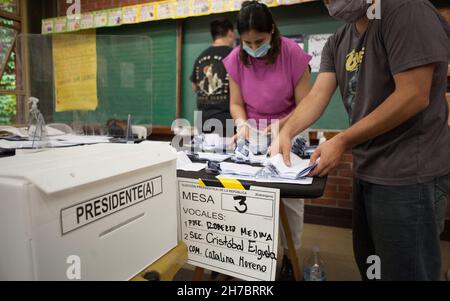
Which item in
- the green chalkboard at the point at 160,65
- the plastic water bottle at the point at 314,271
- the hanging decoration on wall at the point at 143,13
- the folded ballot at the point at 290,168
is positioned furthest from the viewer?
the green chalkboard at the point at 160,65

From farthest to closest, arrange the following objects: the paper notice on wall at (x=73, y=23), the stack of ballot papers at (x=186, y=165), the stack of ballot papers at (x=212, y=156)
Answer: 1. the paper notice on wall at (x=73, y=23)
2. the stack of ballot papers at (x=212, y=156)
3. the stack of ballot papers at (x=186, y=165)

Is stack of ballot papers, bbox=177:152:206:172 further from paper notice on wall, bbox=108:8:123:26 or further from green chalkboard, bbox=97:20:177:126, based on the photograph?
paper notice on wall, bbox=108:8:123:26

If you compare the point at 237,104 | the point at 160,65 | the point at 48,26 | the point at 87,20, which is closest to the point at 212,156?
the point at 237,104

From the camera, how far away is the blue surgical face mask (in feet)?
4.66

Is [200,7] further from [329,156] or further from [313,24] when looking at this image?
[329,156]

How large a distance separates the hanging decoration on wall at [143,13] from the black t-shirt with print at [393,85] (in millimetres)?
1799

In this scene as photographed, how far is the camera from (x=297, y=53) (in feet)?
4.80

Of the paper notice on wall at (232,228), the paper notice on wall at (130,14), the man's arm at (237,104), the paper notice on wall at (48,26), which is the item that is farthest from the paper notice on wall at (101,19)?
the paper notice on wall at (232,228)

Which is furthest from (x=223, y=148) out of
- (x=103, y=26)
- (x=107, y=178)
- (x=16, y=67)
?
(x=16, y=67)

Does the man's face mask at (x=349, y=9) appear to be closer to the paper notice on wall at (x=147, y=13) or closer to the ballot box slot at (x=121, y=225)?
the ballot box slot at (x=121, y=225)

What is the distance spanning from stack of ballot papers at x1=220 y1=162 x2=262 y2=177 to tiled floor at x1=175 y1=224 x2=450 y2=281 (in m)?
1.05

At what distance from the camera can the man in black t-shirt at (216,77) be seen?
2173 mm

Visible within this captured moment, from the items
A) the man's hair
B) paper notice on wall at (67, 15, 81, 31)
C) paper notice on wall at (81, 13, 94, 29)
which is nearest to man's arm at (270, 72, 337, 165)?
the man's hair

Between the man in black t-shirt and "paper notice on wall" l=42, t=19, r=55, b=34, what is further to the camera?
"paper notice on wall" l=42, t=19, r=55, b=34
